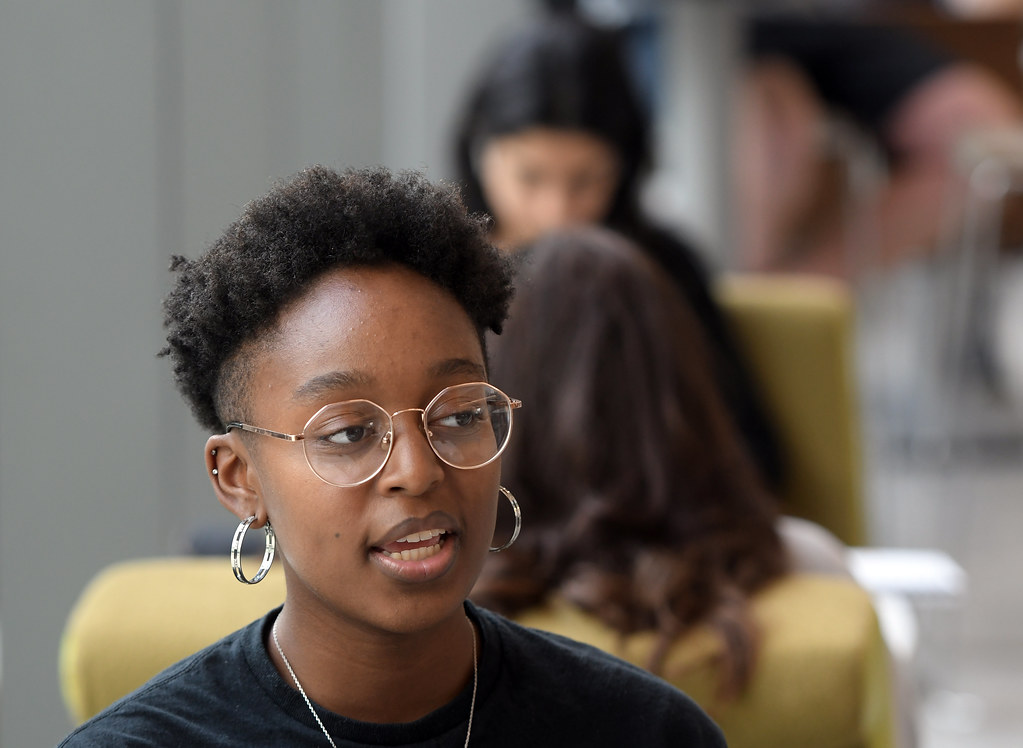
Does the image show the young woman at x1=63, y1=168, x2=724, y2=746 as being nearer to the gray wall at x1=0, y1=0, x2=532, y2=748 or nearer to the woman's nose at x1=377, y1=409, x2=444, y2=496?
the woman's nose at x1=377, y1=409, x2=444, y2=496

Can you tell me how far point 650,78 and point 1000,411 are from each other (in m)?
2.30

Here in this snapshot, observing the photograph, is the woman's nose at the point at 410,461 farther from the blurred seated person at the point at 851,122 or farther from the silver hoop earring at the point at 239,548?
the blurred seated person at the point at 851,122

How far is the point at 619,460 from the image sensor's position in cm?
171

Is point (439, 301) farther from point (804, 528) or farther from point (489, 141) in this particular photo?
point (489, 141)

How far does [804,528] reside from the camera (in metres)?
1.98

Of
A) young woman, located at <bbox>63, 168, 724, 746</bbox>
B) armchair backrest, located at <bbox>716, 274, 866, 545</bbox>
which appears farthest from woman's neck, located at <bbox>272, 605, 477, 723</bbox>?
armchair backrest, located at <bbox>716, 274, 866, 545</bbox>

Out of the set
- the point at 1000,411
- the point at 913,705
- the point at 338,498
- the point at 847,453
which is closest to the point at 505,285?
the point at 338,498

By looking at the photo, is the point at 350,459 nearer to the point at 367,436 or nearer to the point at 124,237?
the point at 367,436

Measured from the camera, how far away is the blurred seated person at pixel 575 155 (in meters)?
2.81

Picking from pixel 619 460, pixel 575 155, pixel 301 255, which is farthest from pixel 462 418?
pixel 575 155

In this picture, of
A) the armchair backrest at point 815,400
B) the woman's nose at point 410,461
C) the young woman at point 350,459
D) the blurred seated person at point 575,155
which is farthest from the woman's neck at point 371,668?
the armchair backrest at point 815,400

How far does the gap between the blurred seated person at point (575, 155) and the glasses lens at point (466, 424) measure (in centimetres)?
183

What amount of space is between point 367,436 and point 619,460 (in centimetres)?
85

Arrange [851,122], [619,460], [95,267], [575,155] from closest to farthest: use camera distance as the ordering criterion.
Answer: [619,460], [95,267], [575,155], [851,122]
